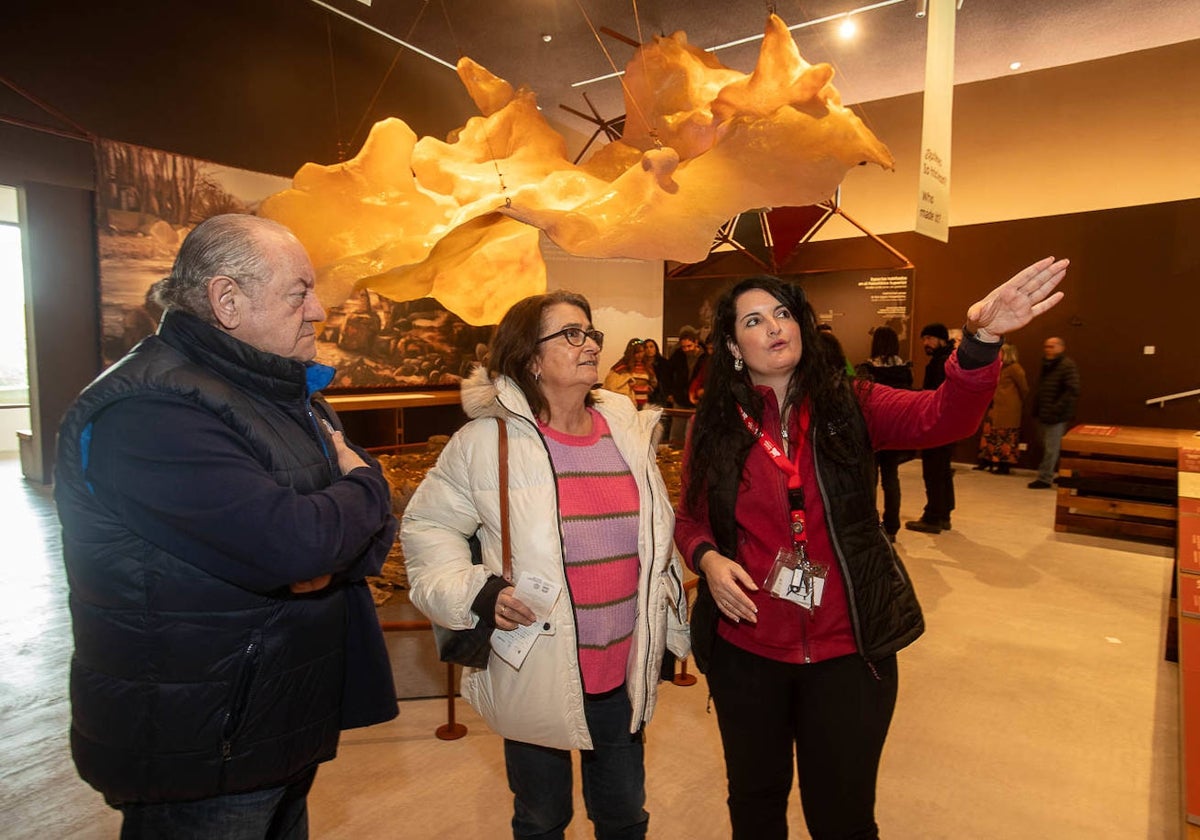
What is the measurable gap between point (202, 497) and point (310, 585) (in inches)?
10.7

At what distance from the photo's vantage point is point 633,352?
6.20m

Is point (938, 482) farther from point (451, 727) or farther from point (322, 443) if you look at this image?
point (322, 443)

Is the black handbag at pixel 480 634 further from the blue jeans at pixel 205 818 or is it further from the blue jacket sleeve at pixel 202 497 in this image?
the blue jacket sleeve at pixel 202 497

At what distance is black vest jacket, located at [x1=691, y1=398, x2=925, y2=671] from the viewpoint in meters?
1.54

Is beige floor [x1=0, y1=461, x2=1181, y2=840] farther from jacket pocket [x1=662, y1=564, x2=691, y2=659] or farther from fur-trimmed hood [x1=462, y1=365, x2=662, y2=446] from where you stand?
fur-trimmed hood [x1=462, y1=365, x2=662, y2=446]

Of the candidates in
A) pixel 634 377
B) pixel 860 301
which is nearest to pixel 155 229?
pixel 634 377

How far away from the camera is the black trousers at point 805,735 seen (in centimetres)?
156

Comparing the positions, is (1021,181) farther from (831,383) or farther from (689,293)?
(831,383)

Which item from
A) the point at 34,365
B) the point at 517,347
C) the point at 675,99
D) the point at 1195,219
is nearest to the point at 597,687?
the point at 517,347

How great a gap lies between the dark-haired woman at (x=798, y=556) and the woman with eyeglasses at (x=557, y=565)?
0.14 m

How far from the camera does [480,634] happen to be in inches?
63.5

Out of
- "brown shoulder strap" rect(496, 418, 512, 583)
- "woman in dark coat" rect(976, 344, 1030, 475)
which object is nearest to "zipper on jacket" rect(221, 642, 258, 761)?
"brown shoulder strap" rect(496, 418, 512, 583)

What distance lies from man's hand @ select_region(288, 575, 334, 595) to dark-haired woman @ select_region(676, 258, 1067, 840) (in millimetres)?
825

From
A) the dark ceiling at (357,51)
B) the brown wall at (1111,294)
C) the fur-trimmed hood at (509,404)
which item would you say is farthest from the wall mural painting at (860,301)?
the fur-trimmed hood at (509,404)
